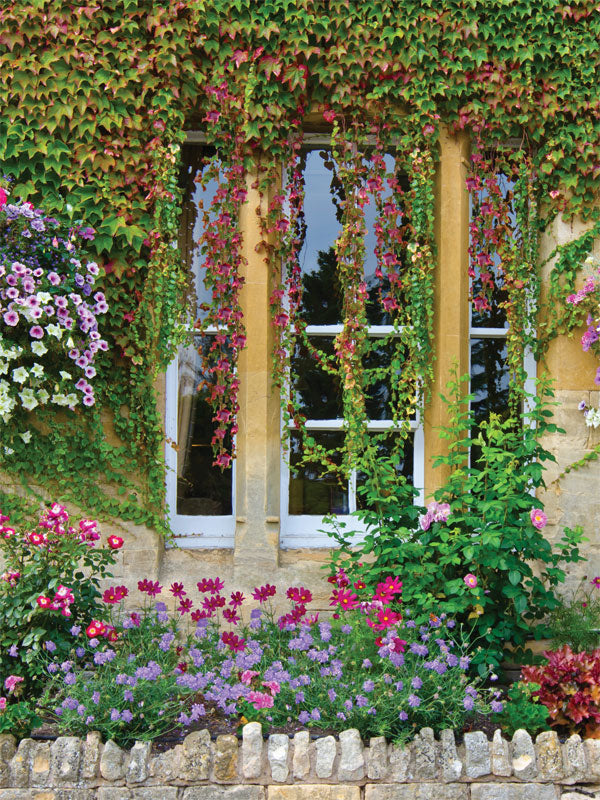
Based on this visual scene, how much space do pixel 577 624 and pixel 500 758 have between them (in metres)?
1.07

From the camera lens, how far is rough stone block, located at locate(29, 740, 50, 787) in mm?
3172

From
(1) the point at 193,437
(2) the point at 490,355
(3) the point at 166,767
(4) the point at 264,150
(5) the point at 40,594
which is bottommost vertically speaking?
(3) the point at 166,767

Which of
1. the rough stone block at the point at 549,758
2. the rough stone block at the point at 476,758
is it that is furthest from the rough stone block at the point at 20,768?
the rough stone block at the point at 549,758

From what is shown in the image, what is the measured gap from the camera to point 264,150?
4312 millimetres

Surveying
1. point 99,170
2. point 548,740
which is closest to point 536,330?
point 548,740

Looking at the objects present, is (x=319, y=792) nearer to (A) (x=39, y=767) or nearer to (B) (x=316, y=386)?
(A) (x=39, y=767)

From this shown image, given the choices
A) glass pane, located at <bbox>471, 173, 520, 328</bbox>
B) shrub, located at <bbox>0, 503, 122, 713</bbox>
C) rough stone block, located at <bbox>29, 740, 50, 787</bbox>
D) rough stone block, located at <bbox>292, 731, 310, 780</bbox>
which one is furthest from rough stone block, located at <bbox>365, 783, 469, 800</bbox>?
glass pane, located at <bbox>471, 173, 520, 328</bbox>

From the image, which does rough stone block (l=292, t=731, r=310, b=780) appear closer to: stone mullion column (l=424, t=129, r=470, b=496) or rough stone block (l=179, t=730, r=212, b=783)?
rough stone block (l=179, t=730, r=212, b=783)

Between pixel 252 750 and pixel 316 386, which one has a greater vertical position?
pixel 316 386

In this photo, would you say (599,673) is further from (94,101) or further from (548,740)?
(94,101)

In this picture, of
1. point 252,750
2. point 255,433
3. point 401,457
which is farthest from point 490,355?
point 252,750

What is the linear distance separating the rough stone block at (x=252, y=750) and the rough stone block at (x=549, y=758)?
1.09 m

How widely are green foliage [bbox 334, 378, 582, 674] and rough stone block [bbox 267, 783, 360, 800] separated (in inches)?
29.8

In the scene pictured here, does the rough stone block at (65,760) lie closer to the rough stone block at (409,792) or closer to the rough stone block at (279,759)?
the rough stone block at (279,759)
